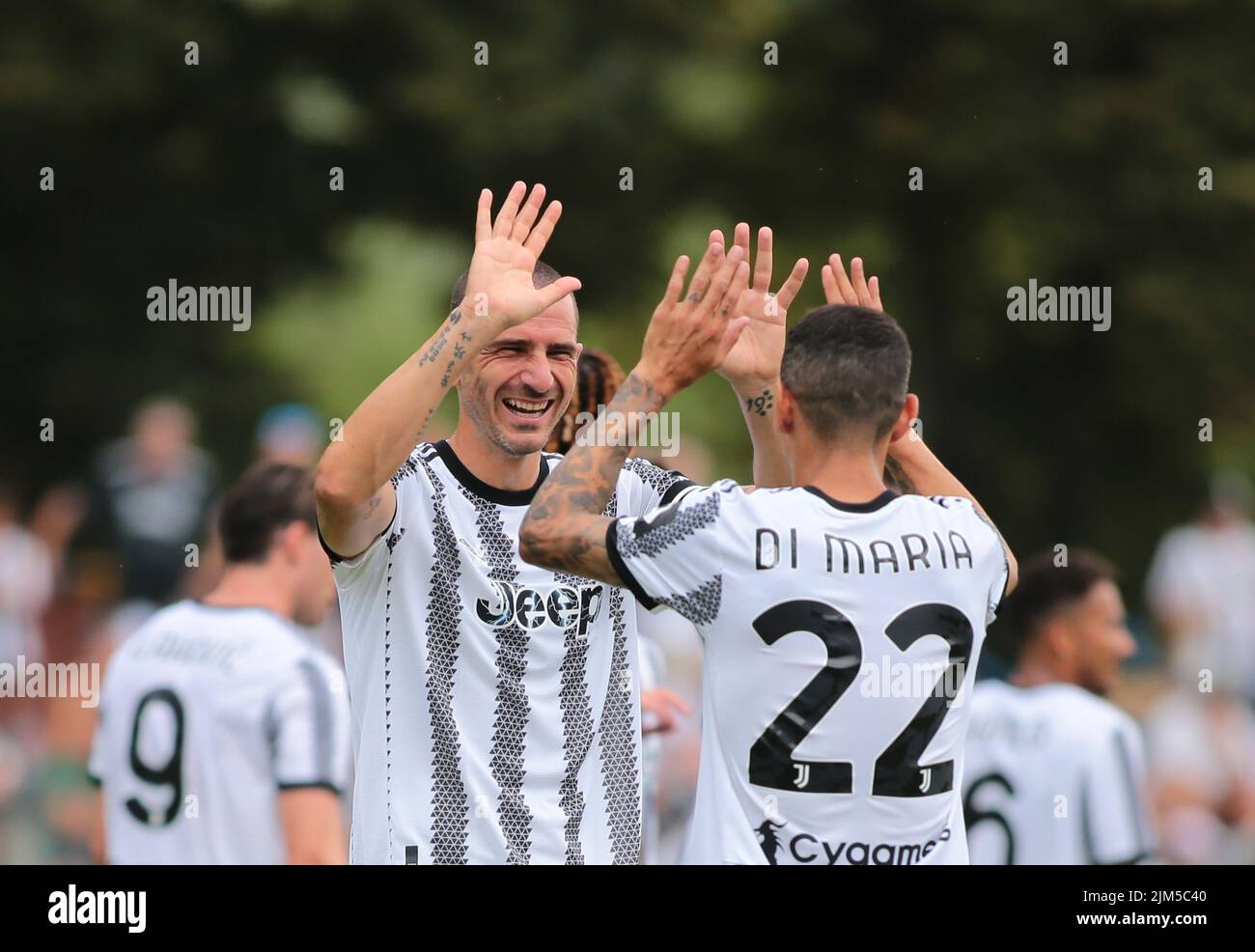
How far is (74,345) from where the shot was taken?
1650 cm

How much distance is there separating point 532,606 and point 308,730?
1492 mm

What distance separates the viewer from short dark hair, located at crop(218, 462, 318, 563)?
6105 millimetres

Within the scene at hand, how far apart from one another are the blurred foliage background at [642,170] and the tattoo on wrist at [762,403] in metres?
11.1

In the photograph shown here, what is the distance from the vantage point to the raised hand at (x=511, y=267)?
4.34 meters

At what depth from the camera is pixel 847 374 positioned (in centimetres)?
402

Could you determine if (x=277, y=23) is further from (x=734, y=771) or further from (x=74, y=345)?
(x=734, y=771)

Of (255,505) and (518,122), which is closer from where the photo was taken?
(255,505)

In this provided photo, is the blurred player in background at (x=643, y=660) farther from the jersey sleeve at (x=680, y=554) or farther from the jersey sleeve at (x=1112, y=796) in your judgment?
the jersey sleeve at (x=1112, y=796)

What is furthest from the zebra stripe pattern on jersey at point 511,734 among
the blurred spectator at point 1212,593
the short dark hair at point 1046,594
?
the blurred spectator at point 1212,593

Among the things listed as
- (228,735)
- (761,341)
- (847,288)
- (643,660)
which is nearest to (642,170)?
(643,660)
